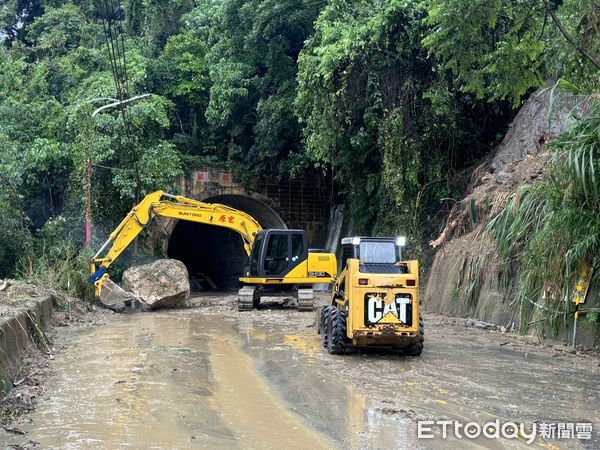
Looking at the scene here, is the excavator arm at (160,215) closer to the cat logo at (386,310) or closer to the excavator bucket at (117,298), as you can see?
the excavator bucket at (117,298)

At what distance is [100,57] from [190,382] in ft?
77.7

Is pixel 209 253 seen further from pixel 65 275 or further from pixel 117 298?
pixel 65 275

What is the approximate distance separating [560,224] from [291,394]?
5193 millimetres

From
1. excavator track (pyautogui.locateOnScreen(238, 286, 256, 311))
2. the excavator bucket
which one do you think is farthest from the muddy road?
excavator track (pyautogui.locateOnScreen(238, 286, 256, 311))

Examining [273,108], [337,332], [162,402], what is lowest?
[162,402]

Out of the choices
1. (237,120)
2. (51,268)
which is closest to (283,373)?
(51,268)

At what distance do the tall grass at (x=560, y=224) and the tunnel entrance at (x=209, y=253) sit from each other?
73.1ft

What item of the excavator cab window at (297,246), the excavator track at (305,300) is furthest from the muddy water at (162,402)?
the excavator cab window at (297,246)

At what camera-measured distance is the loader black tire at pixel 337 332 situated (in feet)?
33.1

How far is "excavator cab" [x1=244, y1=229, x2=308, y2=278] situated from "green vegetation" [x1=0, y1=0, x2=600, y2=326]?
3239 millimetres

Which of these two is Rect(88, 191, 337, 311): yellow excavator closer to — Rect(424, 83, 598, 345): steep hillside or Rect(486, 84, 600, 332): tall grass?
Rect(424, 83, 598, 345): steep hillside

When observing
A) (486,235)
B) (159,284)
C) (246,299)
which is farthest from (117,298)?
(486,235)

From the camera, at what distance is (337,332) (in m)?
10.1

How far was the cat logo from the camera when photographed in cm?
970
